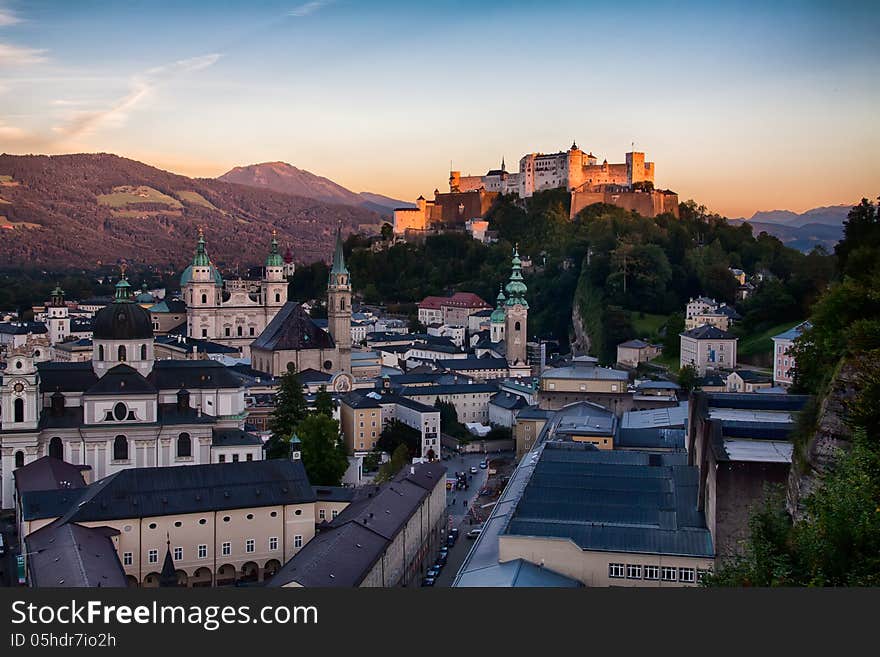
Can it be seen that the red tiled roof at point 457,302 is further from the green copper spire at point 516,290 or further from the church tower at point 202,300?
the church tower at point 202,300

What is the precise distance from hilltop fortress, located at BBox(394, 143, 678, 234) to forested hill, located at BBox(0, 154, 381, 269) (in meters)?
9.03

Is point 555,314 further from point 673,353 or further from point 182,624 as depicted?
point 182,624

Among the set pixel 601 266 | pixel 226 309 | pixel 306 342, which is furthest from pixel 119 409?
pixel 601 266

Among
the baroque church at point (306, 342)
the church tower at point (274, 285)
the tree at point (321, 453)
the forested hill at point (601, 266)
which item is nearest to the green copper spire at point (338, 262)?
the baroque church at point (306, 342)

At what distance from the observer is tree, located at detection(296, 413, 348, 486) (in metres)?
29.4

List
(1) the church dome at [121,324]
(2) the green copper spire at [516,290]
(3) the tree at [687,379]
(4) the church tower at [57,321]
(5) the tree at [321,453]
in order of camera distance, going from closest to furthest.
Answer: (5) the tree at [321,453] → (1) the church dome at [121,324] → (3) the tree at [687,379] → (2) the green copper spire at [516,290] → (4) the church tower at [57,321]

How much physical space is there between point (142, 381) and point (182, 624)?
2293 cm

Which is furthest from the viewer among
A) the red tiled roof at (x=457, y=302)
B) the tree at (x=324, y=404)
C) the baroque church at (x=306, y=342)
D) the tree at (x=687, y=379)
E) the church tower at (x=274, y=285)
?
the red tiled roof at (x=457, y=302)

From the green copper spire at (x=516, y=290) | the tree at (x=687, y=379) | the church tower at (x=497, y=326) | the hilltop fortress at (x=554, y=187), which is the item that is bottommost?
the tree at (x=687, y=379)

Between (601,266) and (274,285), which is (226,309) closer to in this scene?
(274,285)

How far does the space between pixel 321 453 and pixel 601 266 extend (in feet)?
115

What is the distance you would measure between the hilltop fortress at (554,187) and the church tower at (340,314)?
1319 inches

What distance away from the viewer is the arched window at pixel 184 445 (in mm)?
29547

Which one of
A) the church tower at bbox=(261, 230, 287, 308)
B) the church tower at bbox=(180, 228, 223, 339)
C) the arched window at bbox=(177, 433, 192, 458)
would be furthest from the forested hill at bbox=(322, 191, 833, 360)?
the arched window at bbox=(177, 433, 192, 458)
